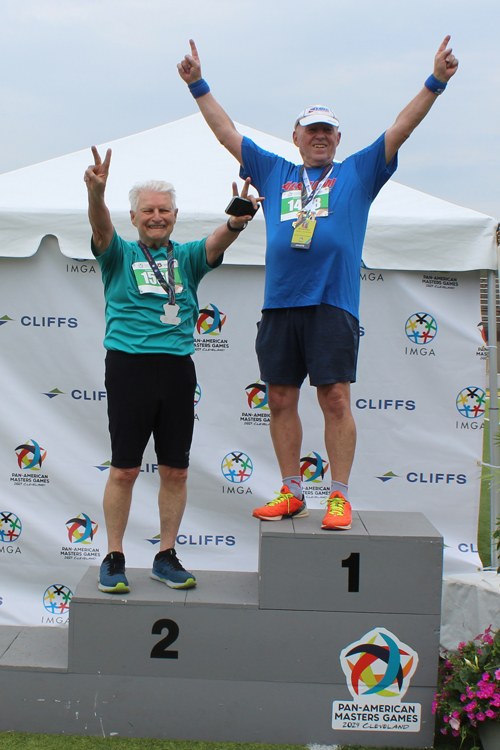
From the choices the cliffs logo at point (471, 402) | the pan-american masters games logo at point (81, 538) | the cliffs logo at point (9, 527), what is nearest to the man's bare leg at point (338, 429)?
the cliffs logo at point (471, 402)

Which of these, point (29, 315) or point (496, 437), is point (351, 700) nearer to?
point (496, 437)

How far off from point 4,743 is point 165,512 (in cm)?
96

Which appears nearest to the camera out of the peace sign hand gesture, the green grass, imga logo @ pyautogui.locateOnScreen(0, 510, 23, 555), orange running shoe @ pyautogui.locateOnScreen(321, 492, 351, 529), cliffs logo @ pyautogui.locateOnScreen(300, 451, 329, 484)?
the peace sign hand gesture

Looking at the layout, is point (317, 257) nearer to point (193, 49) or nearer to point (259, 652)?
point (193, 49)

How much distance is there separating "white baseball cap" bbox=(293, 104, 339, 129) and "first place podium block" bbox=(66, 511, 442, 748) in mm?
1499

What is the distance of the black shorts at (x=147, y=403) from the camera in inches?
88.8

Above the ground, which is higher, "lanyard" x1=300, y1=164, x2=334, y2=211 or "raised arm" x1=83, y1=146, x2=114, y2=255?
"lanyard" x1=300, y1=164, x2=334, y2=211

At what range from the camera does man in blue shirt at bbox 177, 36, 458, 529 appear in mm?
2293

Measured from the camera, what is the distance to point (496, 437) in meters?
2.67

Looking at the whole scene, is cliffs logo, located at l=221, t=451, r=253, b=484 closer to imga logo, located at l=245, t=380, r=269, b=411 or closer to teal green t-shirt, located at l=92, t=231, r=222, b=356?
imga logo, located at l=245, t=380, r=269, b=411

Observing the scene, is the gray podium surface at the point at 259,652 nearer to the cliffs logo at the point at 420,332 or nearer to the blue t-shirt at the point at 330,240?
the blue t-shirt at the point at 330,240

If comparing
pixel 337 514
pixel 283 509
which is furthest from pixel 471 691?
pixel 283 509

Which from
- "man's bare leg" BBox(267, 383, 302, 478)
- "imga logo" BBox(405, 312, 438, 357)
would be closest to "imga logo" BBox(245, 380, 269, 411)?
"imga logo" BBox(405, 312, 438, 357)

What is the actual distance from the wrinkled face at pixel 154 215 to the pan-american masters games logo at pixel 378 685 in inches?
65.1
